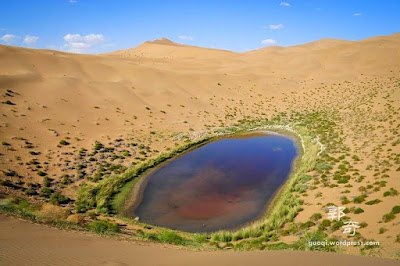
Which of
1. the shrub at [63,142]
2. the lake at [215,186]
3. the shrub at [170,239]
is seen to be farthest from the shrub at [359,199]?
the shrub at [63,142]

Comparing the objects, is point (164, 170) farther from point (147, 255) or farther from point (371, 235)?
point (371, 235)

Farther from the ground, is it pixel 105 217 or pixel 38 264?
pixel 38 264

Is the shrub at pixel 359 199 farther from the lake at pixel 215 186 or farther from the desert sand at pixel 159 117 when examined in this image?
the lake at pixel 215 186

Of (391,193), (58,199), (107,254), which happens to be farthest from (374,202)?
(58,199)

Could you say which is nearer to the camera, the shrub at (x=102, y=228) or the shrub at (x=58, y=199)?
the shrub at (x=102, y=228)

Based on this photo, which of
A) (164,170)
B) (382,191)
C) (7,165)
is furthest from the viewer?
(164,170)

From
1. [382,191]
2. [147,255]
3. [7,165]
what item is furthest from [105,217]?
[382,191]
